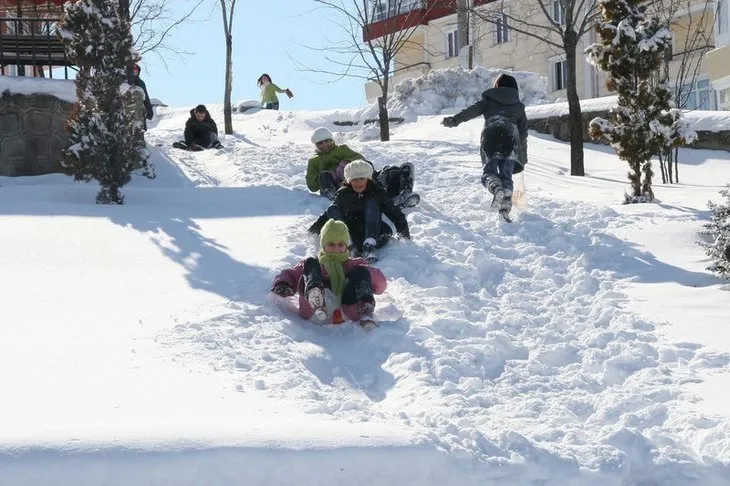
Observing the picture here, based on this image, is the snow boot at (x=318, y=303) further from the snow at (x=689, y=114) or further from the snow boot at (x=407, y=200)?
the snow at (x=689, y=114)

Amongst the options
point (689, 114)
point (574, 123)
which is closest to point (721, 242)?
point (574, 123)

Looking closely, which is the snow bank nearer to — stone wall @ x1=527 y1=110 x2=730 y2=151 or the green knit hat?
the green knit hat

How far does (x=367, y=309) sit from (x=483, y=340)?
844 mm

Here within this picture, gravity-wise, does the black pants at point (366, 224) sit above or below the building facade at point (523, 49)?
below

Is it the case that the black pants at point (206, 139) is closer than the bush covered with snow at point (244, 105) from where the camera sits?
Yes

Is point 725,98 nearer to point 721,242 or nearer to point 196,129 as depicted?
point 196,129

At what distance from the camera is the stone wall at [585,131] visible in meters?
17.5

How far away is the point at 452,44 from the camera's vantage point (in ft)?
138

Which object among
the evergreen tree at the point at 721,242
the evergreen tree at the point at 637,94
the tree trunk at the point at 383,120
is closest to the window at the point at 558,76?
the tree trunk at the point at 383,120

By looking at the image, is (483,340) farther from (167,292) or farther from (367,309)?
(167,292)

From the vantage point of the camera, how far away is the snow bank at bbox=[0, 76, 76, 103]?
14672 mm

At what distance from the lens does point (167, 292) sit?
26.1 ft

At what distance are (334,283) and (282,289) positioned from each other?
36 centimetres

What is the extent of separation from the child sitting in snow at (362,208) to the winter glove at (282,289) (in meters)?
1.81
